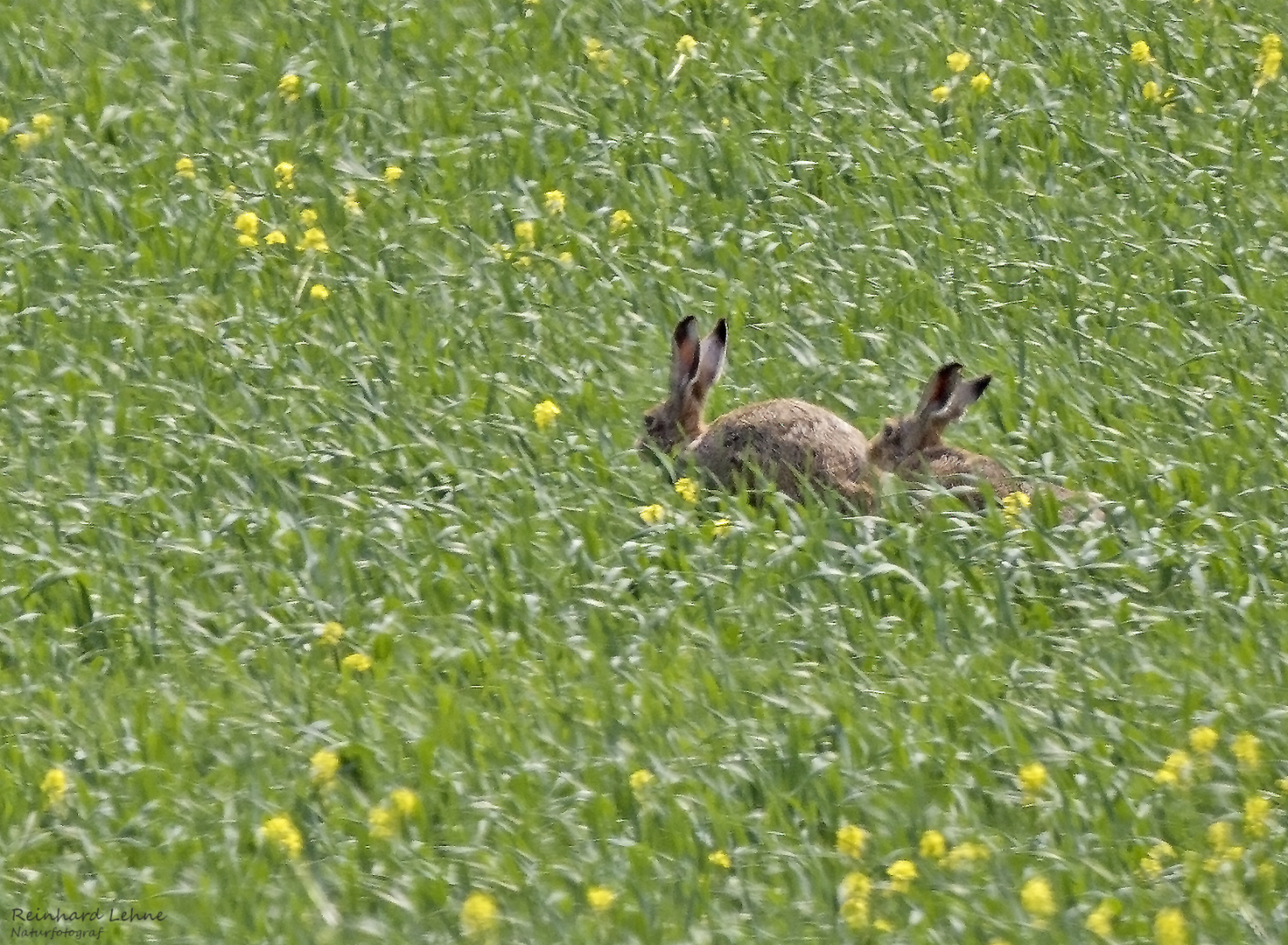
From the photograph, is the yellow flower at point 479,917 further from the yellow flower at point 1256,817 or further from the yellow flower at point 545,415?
the yellow flower at point 545,415

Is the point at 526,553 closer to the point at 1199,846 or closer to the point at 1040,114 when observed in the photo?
the point at 1199,846

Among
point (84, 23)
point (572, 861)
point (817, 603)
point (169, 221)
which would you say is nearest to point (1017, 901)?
point (572, 861)

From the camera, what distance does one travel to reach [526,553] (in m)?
6.37

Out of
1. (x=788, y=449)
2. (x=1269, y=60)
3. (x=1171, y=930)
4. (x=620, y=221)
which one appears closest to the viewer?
(x=1171, y=930)

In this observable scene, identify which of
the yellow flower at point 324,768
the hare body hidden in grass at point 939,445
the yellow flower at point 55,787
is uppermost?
the hare body hidden in grass at point 939,445

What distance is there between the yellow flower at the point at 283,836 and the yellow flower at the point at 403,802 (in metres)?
0.21

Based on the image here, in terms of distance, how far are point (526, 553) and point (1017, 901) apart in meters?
2.15

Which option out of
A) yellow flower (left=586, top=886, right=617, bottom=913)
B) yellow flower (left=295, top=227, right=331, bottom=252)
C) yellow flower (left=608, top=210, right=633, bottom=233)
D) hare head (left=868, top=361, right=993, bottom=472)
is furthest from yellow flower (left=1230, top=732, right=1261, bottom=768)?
yellow flower (left=295, top=227, right=331, bottom=252)

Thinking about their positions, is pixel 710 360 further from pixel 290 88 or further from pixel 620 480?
pixel 290 88

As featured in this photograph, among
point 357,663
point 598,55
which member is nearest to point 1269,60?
point 598,55

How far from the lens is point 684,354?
7.51 metres

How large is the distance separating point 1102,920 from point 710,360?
3.34 meters

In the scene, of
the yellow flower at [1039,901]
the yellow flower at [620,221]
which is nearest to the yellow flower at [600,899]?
the yellow flower at [1039,901]

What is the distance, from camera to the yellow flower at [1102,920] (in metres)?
4.42
